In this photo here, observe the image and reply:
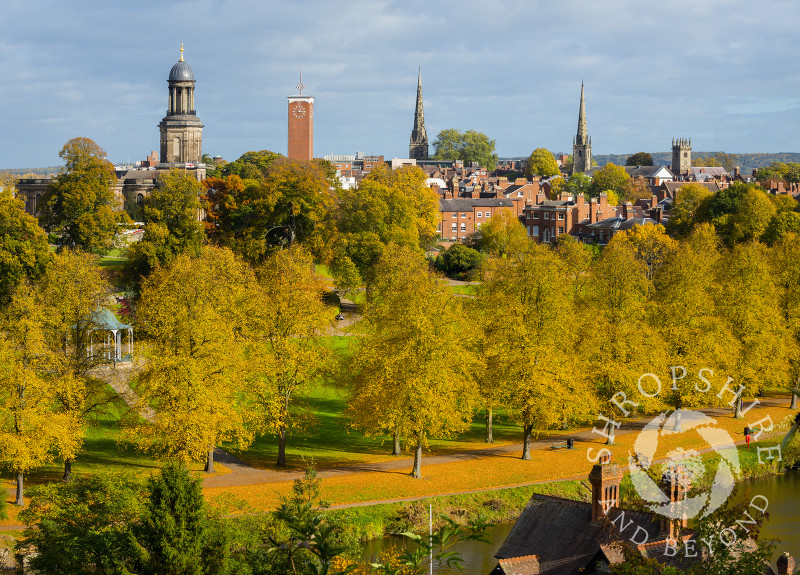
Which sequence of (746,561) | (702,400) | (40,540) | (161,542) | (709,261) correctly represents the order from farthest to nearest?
(709,261) → (702,400) → (40,540) → (161,542) → (746,561)

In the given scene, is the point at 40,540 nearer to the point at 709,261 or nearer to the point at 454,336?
the point at 454,336

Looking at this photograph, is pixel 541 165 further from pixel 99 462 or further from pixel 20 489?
pixel 20 489

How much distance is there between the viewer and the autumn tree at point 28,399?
31312 mm

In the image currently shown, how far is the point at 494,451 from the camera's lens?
39844 millimetres

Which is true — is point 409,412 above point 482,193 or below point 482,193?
below

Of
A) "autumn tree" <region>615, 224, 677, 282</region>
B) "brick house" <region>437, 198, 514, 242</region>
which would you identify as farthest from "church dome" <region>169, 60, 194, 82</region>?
"autumn tree" <region>615, 224, 677, 282</region>

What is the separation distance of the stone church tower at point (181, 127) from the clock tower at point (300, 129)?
10.2m

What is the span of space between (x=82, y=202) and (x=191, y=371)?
31.7m

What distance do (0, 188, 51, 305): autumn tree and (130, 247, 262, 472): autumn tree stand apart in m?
16.3

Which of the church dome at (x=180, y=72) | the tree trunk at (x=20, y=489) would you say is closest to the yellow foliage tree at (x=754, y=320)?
the tree trunk at (x=20, y=489)

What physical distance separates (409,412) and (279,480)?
16.7 feet

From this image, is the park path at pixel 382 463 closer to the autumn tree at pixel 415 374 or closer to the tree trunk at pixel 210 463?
the tree trunk at pixel 210 463

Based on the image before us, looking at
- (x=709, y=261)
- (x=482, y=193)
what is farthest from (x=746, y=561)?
(x=482, y=193)

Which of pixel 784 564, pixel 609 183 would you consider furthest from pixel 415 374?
pixel 609 183
